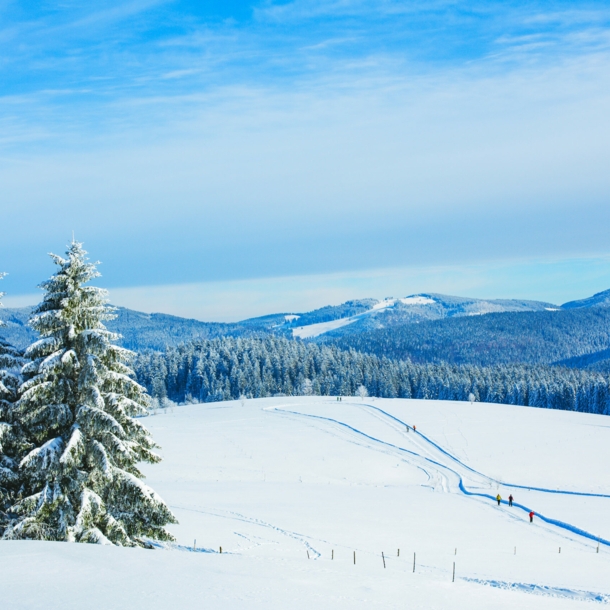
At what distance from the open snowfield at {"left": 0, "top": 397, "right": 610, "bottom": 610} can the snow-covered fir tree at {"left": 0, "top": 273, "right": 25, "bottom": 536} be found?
389 centimetres

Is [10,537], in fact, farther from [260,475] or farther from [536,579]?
[260,475]

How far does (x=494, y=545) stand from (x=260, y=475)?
24.1 metres

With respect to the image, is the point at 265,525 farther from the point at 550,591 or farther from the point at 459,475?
the point at 459,475

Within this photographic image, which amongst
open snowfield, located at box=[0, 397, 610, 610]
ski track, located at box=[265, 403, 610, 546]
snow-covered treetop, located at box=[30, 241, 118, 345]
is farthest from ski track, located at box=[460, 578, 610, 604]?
snow-covered treetop, located at box=[30, 241, 118, 345]

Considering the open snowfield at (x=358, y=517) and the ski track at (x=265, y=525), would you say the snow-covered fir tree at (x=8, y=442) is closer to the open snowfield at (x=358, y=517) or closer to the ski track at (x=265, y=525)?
the open snowfield at (x=358, y=517)

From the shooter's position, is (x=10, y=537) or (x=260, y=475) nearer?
(x=10, y=537)

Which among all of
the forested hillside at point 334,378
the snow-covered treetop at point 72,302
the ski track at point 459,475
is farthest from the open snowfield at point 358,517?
the forested hillside at point 334,378

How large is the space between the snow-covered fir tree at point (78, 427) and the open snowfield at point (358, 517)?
1.91m

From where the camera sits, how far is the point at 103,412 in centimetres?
1680

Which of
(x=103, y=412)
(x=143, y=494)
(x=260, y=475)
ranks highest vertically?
(x=103, y=412)

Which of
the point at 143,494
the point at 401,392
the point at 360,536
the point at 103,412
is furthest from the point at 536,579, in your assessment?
the point at 401,392

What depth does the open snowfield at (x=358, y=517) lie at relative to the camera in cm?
1298

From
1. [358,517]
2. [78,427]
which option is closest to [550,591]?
[358,517]

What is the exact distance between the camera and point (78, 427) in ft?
55.8
